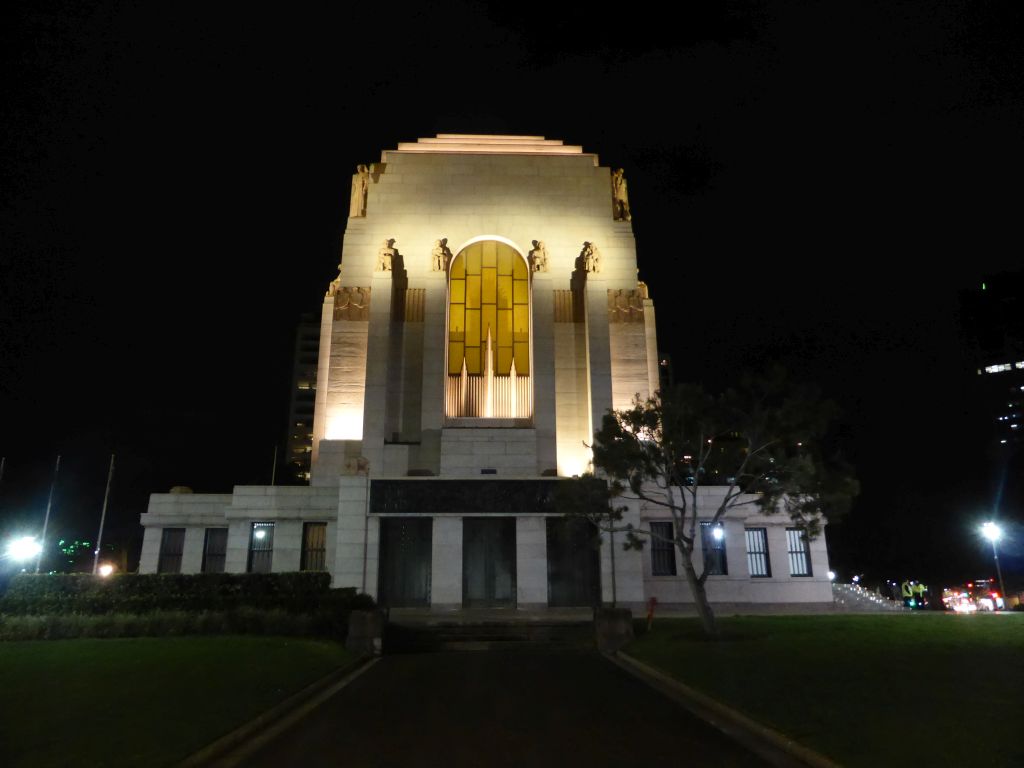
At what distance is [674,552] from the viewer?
34.0 metres

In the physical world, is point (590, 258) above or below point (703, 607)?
above

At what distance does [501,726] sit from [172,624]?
1481 cm

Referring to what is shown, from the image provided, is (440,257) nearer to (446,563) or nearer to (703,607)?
(446,563)

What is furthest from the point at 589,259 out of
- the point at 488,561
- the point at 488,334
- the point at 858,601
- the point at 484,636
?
the point at 858,601

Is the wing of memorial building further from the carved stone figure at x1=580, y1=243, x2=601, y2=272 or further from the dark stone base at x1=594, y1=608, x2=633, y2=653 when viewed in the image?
the dark stone base at x1=594, y1=608, x2=633, y2=653

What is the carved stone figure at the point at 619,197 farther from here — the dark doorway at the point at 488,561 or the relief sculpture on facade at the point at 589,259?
the dark doorway at the point at 488,561

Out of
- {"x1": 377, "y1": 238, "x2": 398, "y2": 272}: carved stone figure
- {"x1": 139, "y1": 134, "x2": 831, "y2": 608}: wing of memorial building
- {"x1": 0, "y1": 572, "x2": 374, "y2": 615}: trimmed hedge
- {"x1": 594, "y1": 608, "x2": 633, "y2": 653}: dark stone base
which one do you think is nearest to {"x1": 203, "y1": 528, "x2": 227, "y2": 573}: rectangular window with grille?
{"x1": 139, "y1": 134, "x2": 831, "y2": 608}: wing of memorial building

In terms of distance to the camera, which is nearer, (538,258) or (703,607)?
(703,607)

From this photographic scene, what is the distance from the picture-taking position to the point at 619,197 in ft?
144

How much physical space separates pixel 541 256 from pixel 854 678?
3025 centimetres

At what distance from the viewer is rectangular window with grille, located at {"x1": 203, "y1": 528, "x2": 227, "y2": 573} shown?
118 ft

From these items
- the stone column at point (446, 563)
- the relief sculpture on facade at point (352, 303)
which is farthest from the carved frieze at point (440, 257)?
the stone column at point (446, 563)

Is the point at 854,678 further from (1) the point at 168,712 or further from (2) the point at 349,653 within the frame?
(2) the point at 349,653

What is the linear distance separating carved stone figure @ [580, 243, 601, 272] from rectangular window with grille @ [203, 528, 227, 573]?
24558 mm
